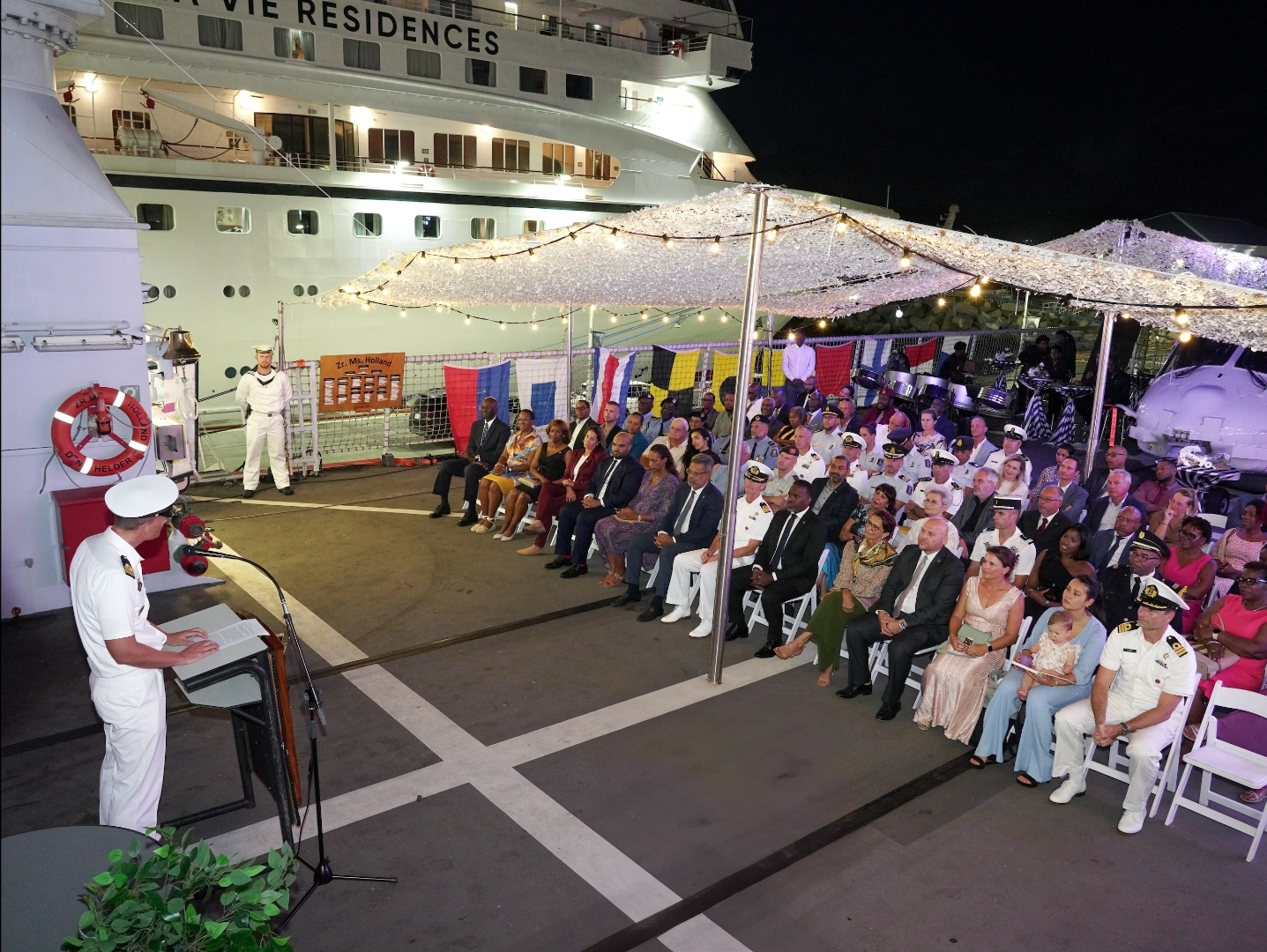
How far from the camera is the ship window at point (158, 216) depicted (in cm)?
1524

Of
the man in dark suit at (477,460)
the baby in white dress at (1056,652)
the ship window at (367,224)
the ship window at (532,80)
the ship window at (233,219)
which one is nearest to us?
the baby in white dress at (1056,652)

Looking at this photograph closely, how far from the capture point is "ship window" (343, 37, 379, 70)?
17.2 m

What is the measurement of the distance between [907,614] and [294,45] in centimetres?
1587

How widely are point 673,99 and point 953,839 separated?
65.7ft

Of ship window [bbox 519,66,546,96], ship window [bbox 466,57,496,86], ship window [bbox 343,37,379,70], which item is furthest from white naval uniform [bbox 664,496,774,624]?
ship window [bbox 519,66,546,96]

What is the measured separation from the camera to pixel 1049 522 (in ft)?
24.0

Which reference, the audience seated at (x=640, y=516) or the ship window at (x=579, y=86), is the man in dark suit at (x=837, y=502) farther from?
the ship window at (x=579, y=86)

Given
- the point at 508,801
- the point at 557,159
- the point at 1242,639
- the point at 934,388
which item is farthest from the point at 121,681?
the point at 557,159

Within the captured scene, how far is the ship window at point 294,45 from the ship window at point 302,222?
2808 millimetres

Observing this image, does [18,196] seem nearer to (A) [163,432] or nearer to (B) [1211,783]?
(A) [163,432]

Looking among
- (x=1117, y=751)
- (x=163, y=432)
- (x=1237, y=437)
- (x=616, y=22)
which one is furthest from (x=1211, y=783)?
(x=616, y=22)

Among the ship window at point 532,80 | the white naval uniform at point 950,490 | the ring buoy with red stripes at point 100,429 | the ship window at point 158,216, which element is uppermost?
the ship window at point 532,80

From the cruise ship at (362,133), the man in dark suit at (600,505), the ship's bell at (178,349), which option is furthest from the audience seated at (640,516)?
the cruise ship at (362,133)

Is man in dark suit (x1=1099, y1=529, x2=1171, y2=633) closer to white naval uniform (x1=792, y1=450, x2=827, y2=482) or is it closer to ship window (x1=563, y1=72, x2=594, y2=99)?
white naval uniform (x1=792, y1=450, x2=827, y2=482)
